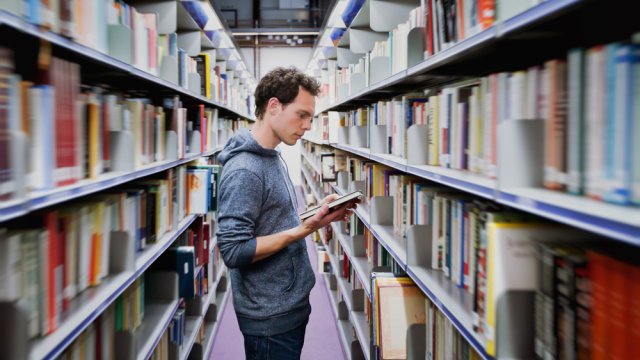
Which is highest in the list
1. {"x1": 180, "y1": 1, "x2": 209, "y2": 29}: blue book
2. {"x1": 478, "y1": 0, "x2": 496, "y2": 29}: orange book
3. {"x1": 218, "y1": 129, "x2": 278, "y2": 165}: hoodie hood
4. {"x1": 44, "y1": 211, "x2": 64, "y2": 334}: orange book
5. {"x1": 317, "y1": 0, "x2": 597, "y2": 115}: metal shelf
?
{"x1": 180, "y1": 1, "x2": 209, "y2": 29}: blue book

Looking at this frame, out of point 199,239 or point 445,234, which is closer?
point 445,234

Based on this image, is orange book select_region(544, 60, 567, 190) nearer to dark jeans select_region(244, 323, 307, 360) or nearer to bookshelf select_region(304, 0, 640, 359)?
bookshelf select_region(304, 0, 640, 359)

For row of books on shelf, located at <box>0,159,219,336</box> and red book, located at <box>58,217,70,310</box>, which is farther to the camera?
red book, located at <box>58,217,70,310</box>

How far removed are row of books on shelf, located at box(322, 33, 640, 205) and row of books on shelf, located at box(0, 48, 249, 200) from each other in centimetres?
104

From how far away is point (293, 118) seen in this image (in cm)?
205

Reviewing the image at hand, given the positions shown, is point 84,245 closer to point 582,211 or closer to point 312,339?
point 582,211

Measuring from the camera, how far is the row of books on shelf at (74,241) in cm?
117

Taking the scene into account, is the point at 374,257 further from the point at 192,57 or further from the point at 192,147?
the point at 192,57

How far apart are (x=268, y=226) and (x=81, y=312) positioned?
2.45ft

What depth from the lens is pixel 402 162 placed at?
1.96m

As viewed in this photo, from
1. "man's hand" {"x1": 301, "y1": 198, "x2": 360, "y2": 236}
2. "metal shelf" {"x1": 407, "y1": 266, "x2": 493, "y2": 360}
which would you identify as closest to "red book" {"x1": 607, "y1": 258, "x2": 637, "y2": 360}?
"metal shelf" {"x1": 407, "y1": 266, "x2": 493, "y2": 360}

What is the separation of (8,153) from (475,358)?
4.36 ft

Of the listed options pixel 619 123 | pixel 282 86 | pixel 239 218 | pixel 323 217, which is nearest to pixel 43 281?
pixel 239 218

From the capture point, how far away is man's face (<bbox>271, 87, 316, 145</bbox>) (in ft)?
6.67
